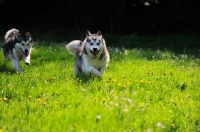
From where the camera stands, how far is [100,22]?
2328 cm

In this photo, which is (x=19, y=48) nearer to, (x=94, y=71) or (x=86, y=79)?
(x=94, y=71)

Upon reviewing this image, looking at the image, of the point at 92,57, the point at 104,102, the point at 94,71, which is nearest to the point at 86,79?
the point at 94,71

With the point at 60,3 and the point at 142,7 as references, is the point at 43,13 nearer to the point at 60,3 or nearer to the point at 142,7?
the point at 60,3

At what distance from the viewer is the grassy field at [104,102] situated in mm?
4340

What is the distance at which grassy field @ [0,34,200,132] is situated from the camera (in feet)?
14.2

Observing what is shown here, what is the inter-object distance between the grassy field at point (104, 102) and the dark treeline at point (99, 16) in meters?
15.0

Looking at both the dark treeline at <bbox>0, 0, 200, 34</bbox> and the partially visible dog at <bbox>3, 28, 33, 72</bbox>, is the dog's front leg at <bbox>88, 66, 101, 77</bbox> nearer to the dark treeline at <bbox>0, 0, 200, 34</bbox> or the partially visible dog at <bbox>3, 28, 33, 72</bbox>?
the partially visible dog at <bbox>3, 28, 33, 72</bbox>

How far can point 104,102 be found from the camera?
16.8 ft

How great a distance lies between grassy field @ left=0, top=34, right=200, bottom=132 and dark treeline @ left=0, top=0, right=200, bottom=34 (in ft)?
49.2

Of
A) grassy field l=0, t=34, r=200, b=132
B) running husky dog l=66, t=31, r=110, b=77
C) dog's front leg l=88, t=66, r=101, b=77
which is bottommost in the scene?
grassy field l=0, t=34, r=200, b=132

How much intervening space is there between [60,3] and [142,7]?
5705 mm

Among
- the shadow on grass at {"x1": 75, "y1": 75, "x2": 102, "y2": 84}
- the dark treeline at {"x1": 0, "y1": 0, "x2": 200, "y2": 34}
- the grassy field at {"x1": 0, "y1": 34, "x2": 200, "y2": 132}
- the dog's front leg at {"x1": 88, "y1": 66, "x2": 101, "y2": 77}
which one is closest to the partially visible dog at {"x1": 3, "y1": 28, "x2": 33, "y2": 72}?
the grassy field at {"x1": 0, "y1": 34, "x2": 200, "y2": 132}

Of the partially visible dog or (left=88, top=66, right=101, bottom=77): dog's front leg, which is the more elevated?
the partially visible dog

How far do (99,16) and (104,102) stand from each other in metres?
18.5
